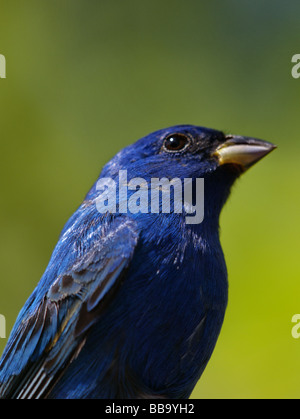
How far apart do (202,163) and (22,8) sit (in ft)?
20.5

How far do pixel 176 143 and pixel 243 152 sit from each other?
51 cm

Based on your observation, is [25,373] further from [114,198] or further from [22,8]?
[22,8]

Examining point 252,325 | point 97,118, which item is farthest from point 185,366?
point 97,118

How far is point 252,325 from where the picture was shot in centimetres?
797

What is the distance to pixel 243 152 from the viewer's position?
582 centimetres
